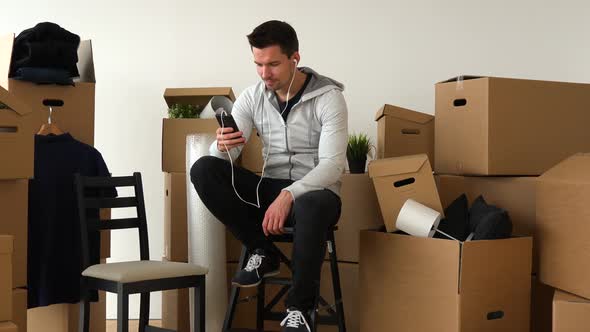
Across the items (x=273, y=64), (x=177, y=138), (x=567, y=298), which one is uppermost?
(x=273, y=64)

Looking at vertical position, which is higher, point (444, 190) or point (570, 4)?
point (570, 4)

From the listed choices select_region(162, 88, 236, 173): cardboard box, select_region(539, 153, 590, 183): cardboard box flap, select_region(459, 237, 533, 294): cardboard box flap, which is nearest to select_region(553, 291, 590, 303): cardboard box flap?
select_region(459, 237, 533, 294): cardboard box flap

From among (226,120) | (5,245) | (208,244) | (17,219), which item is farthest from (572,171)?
(17,219)

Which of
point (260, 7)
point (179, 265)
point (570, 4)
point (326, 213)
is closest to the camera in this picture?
point (326, 213)

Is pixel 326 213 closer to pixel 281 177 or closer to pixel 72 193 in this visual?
pixel 281 177

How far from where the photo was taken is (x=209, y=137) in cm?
289

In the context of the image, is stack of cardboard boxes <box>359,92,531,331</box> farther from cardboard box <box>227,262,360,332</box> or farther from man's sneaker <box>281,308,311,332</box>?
man's sneaker <box>281,308,311,332</box>

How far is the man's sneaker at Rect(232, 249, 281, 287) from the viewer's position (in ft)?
7.59

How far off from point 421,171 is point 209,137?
83cm

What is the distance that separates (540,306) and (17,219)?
185 centimetres

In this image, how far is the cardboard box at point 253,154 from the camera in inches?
120

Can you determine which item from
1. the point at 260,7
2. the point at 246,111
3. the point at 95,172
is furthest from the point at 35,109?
the point at 260,7

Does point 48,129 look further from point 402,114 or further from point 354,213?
point 402,114

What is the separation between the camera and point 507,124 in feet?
8.85
